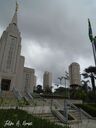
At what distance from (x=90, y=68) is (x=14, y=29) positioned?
20.9m

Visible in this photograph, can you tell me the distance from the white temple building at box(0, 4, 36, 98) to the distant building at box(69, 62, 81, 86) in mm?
12151

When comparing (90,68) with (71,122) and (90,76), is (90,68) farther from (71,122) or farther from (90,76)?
(71,122)

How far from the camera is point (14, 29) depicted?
34969mm

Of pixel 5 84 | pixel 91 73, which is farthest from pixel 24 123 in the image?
pixel 91 73

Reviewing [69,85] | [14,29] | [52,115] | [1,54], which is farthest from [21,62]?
[52,115]

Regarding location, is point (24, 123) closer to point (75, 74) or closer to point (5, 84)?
point (5, 84)

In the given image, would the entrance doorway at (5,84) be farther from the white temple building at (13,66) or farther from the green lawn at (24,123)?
the green lawn at (24,123)

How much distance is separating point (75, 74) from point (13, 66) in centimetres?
1886

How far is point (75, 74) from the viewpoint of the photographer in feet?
139

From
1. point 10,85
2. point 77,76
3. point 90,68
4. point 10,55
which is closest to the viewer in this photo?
point 10,85

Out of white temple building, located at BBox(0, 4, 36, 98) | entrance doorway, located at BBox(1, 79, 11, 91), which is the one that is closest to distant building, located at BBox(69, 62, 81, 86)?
white temple building, located at BBox(0, 4, 36, 98)

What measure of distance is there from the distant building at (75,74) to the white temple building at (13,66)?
12.2 m

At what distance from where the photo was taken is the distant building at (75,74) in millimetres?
41403

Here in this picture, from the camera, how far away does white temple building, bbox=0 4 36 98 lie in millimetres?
29359
